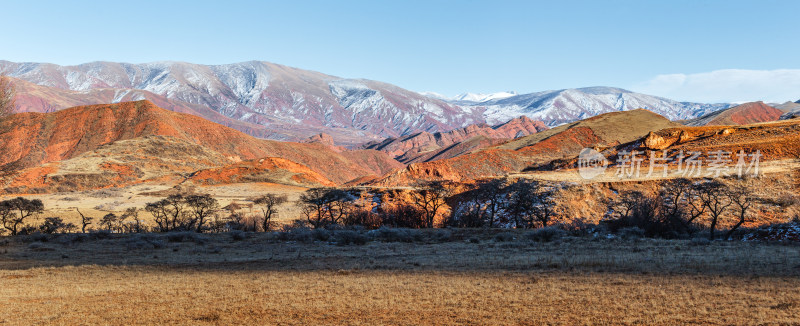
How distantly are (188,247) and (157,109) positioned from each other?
11830 cm

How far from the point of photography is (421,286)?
1561 centimetres

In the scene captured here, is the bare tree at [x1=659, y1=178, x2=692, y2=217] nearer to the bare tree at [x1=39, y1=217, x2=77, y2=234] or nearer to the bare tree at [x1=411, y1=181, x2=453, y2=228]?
the bare tree at [x1=411, y1=181, x2=453, y2=228]

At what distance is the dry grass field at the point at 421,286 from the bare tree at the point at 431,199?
17896 mm

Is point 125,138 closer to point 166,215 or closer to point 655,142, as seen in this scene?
point 166,215

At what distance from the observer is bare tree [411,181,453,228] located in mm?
44419

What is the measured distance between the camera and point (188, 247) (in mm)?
29141

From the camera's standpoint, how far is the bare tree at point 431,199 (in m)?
44.4

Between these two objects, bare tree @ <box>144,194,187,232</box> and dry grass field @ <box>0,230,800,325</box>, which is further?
bare tree @ <box>144,194,187,232</box>

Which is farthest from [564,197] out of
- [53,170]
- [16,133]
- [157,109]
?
[16,133]

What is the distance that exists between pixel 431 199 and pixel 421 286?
103 feet

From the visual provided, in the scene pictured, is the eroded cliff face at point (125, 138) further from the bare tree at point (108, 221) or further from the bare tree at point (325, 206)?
the bare tree at point (108, 221)

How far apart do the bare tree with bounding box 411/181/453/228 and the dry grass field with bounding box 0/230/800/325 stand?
17896mm

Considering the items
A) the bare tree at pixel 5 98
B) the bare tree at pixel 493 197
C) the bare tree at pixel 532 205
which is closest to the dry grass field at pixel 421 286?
the bare tree at pixel 5 98

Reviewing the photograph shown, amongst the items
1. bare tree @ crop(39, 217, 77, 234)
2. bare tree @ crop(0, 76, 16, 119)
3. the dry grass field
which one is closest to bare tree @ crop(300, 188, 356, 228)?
the dry grass field
